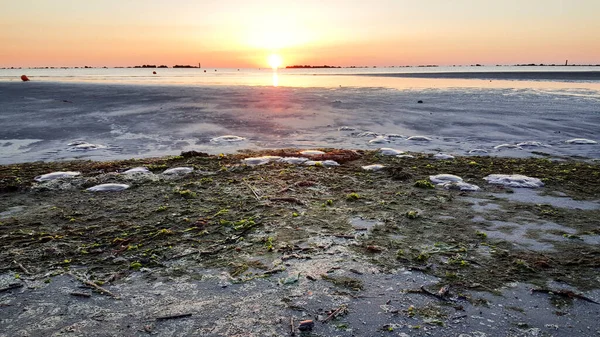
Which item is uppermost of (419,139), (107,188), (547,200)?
(419,139)

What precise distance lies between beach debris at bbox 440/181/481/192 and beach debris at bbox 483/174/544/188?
64 centimetres

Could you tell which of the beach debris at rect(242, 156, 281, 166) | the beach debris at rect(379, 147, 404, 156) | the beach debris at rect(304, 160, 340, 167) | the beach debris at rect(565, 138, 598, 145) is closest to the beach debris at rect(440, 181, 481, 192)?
the beach debris at rect(304, 160, 340, 167)

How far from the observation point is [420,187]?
750cm

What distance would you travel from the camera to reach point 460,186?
7391 millimetres

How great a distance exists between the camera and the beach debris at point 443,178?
7.77 meters

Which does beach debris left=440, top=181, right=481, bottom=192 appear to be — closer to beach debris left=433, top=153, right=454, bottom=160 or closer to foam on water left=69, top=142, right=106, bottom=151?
beach debris left=433, top=153, right=454, bottom=160

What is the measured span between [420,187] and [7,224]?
700 centimetres

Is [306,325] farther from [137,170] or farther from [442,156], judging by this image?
[442,156]

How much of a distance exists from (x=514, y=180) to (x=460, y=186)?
1.24 meters

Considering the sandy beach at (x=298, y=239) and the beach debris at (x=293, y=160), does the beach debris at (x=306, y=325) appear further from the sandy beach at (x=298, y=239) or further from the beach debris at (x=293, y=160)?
the beach debris at (x=293, y=160)

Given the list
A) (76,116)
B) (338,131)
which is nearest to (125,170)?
(338,131)

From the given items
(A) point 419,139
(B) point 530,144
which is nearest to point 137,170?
(A) point 419,139

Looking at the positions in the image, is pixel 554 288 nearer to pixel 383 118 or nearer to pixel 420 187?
pixel 420 187

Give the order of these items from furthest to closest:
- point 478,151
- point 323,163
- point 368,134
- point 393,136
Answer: point 368,134 < point 393,136 < point 478,151 < point 323,163
